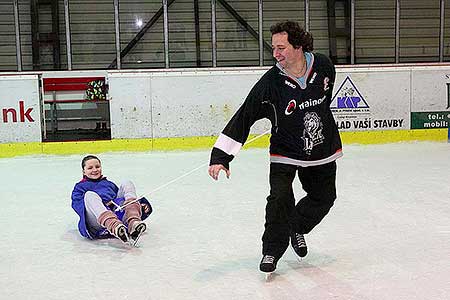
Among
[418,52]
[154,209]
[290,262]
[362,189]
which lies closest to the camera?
[290,262]

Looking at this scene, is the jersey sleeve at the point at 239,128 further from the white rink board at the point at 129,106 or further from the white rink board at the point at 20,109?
the white rink board at the point at 20,109

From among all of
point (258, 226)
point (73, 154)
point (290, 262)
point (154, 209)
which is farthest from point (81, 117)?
point (290, 262)

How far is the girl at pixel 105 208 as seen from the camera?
3328 millimetres

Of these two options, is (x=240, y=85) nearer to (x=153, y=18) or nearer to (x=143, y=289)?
(x=153, y=18)

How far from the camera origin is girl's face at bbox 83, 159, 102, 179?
12.0 feet

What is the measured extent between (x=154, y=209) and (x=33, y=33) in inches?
297

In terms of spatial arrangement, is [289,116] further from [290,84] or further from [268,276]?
[268,276]

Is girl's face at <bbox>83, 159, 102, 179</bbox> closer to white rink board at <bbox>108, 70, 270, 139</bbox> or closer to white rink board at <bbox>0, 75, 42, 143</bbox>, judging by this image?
white rink board at <bbox>108, 70, 270, 139</bbox>

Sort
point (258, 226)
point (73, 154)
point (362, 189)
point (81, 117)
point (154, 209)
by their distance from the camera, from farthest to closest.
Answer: point (81, 117) < point (73, 154) < point (362, 189) < point (154, 209) < point (258, 226)

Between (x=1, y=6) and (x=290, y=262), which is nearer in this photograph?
(x=290, y=262)

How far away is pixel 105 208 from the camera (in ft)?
11.1

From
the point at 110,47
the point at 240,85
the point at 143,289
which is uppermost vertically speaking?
the point at 110,47

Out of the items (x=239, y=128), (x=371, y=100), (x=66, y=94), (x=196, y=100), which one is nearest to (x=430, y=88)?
(x=371, y=100)

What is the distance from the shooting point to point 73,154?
7.63 m
